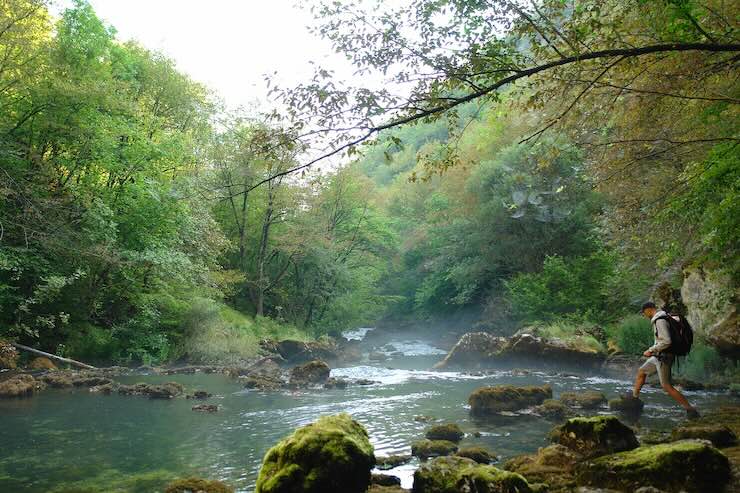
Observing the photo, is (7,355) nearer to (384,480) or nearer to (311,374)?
(311,374)

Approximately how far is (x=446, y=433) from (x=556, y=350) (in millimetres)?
12831

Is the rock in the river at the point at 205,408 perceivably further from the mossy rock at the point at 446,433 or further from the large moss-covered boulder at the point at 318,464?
the large moss-covered boulder at the point at 318,464

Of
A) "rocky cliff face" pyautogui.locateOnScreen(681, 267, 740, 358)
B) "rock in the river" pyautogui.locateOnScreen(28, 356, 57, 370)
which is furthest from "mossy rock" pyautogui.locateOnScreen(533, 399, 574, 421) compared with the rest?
"rock in the river" pyautogui.locateOnScreen(28, 356, 57, 370)

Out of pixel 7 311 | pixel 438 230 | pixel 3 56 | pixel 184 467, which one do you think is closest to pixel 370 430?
pixel 184 467

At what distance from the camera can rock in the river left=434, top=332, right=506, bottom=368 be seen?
76.3 ft

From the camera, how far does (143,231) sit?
2192cm

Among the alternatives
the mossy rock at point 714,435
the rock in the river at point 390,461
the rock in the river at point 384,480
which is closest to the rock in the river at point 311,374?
the rock in the river at point 390,461

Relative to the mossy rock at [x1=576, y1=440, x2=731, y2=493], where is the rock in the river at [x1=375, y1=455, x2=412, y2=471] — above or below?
below

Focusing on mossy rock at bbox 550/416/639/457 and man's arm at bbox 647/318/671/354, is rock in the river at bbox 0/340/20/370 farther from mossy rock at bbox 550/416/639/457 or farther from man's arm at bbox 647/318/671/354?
man's arm at bbox 647/318/671/354

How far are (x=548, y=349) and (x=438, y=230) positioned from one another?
15877mm

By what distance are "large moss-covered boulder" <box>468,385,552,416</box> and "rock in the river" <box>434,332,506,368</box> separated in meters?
10.4

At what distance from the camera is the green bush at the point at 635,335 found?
63.3 ft

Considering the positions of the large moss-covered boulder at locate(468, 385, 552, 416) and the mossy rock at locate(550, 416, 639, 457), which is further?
the large moss-covered boulder at locate(468, 385, 552, 416)

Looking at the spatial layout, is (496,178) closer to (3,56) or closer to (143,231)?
(143,231)
